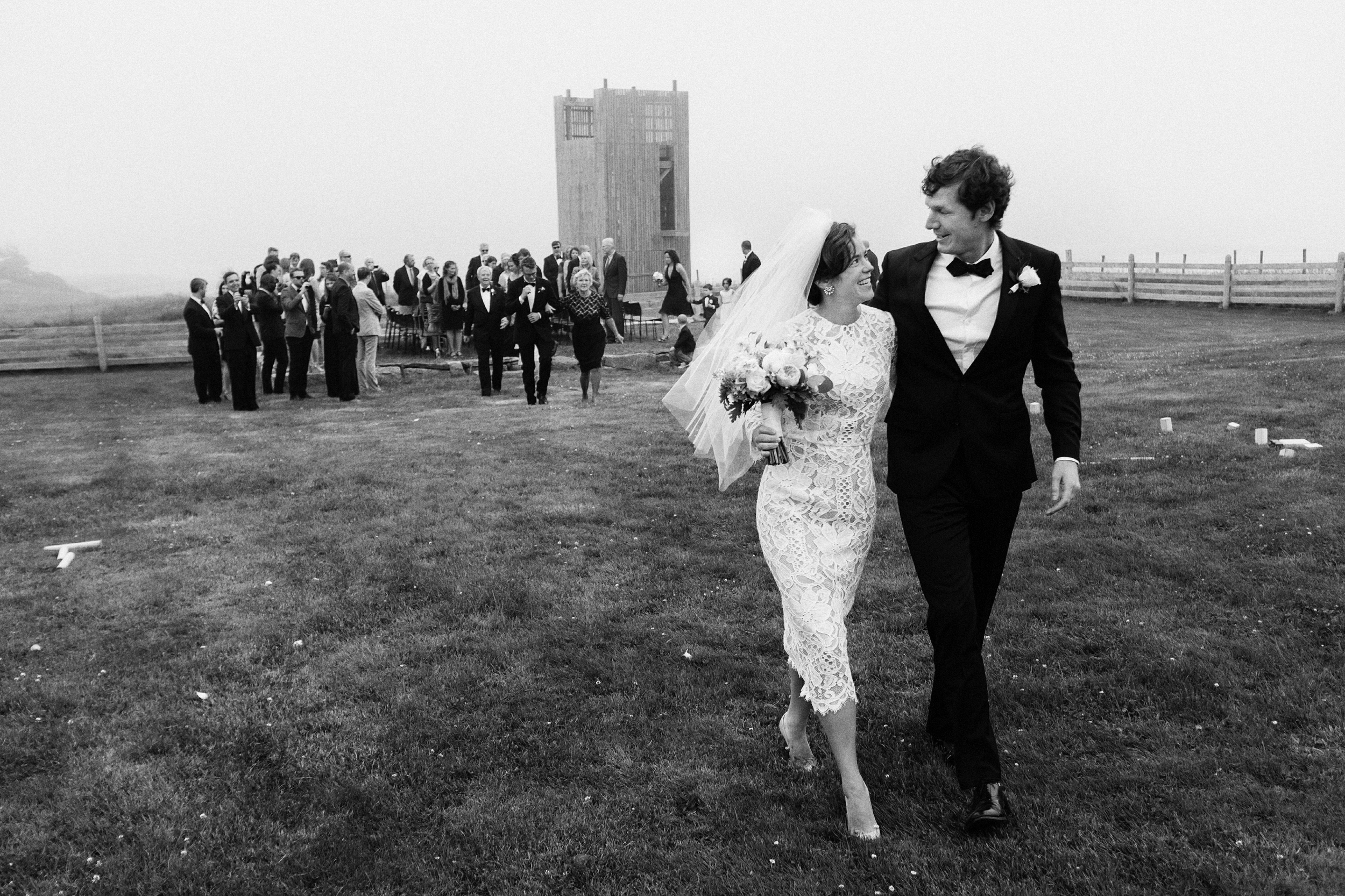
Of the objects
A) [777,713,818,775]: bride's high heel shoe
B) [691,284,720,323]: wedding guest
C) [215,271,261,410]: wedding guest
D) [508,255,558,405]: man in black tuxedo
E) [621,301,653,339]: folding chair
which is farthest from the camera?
[621,301,653,339]: folding chair

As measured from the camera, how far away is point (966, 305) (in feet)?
13.3

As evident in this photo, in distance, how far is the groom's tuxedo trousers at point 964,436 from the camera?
4.06 meters

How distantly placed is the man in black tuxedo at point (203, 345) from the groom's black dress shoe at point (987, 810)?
17.7 m

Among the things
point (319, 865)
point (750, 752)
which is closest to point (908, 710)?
point (750, 752)

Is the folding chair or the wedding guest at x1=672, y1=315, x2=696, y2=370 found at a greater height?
the folding chair

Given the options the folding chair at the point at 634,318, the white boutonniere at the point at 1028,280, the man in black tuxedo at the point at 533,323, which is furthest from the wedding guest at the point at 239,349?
the white boutonniere at the point at 1028,280

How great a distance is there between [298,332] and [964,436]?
16762mm

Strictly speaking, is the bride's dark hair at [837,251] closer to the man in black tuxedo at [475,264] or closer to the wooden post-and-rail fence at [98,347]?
the man in black tuxedo at [475,264]

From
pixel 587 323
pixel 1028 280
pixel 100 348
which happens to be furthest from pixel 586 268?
pixel 100 348

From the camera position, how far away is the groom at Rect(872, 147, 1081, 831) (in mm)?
4027

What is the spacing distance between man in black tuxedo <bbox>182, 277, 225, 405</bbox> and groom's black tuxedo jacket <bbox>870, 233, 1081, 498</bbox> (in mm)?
17208

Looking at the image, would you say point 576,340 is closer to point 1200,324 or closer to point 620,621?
point 620,621

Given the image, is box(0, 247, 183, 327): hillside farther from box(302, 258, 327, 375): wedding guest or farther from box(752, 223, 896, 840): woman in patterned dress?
box(752, 223, 896, 840): woman in patterned dress

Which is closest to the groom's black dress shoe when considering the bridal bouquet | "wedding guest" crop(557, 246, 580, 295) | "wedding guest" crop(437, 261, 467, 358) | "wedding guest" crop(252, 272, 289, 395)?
the bridal bouquet
